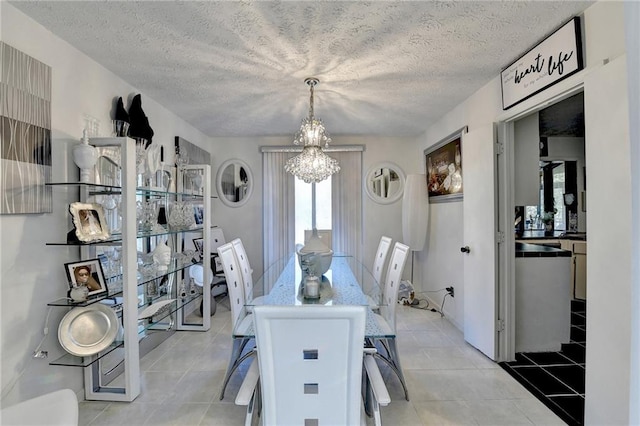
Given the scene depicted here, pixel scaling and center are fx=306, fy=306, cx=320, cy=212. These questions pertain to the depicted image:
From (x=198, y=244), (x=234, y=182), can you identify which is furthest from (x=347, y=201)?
(x=198, y=244)

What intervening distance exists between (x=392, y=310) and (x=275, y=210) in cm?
281

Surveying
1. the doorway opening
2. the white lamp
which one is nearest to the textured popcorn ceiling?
the doorway opening

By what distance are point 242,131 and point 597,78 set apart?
3.89 metres

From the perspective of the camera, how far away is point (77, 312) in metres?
2.01

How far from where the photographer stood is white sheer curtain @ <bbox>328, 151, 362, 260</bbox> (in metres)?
4.84

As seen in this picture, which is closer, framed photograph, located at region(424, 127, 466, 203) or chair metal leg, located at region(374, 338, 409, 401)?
chair metal leg, located at region(374, 338, 409, 401)

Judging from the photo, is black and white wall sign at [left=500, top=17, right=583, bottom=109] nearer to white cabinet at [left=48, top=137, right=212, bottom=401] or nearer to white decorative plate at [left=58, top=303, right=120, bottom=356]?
white cabinet at [left=48, top=137, right=212, bottom=401]

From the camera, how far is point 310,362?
3.91ft

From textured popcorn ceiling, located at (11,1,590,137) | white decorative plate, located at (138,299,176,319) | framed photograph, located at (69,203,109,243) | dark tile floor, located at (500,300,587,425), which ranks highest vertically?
textured popcorn ceiling, located at (11,1,590,137)

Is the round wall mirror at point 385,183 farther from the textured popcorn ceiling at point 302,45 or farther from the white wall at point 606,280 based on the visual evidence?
the white wall at point 606,280

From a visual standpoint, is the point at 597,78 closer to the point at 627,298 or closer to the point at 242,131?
the point at 627,298

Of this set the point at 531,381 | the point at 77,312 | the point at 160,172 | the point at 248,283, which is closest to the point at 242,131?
the point at 160,172

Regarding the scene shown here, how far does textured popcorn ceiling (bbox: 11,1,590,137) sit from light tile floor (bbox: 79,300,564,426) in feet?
7.95

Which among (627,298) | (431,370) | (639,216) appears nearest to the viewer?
(639,216)
